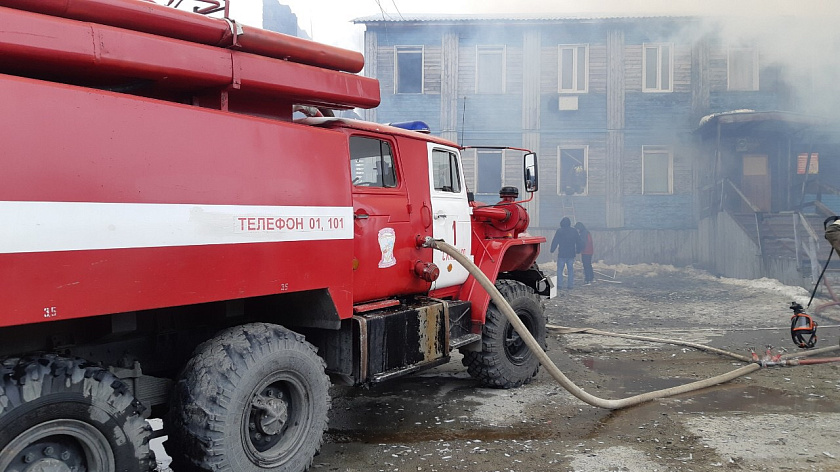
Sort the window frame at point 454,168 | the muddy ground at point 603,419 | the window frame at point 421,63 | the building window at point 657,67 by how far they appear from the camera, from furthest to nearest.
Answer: the window frame at point 421,63
the building window at point 657,67
the window frame at point 454,168
the muddy ground at point 603,419

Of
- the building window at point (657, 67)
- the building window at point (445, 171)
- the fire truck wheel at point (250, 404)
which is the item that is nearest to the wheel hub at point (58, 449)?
the fire truck wheel at point (250, 404)

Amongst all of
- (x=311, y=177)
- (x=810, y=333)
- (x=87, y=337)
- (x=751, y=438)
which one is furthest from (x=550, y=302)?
(x=87, y=337)

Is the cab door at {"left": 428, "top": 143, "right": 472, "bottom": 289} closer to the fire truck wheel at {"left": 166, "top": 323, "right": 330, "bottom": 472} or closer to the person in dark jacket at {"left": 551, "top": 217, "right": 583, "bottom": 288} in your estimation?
the fire truck wheel at {"left": 166, "top": 323, "right": 330, "bottom": 472}

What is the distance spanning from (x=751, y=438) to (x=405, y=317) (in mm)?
2850

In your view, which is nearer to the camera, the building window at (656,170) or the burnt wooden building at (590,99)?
the burnt wooden building at (590,99)

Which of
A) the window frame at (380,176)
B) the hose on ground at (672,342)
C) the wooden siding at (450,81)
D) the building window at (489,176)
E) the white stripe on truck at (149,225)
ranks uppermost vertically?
the wooden siding at (450,81)

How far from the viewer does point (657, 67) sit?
19922 mm

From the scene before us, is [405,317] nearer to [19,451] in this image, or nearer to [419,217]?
A: [419,217]

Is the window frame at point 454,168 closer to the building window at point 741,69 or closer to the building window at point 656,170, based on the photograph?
the building window at point 656,170

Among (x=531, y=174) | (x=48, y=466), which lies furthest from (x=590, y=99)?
(x=48, y=466)

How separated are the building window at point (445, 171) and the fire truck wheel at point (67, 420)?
340 cm

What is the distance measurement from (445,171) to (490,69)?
15.1m

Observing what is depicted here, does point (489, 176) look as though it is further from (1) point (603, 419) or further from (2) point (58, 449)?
(2) point (58, 449)

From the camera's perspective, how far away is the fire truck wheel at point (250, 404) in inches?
139
